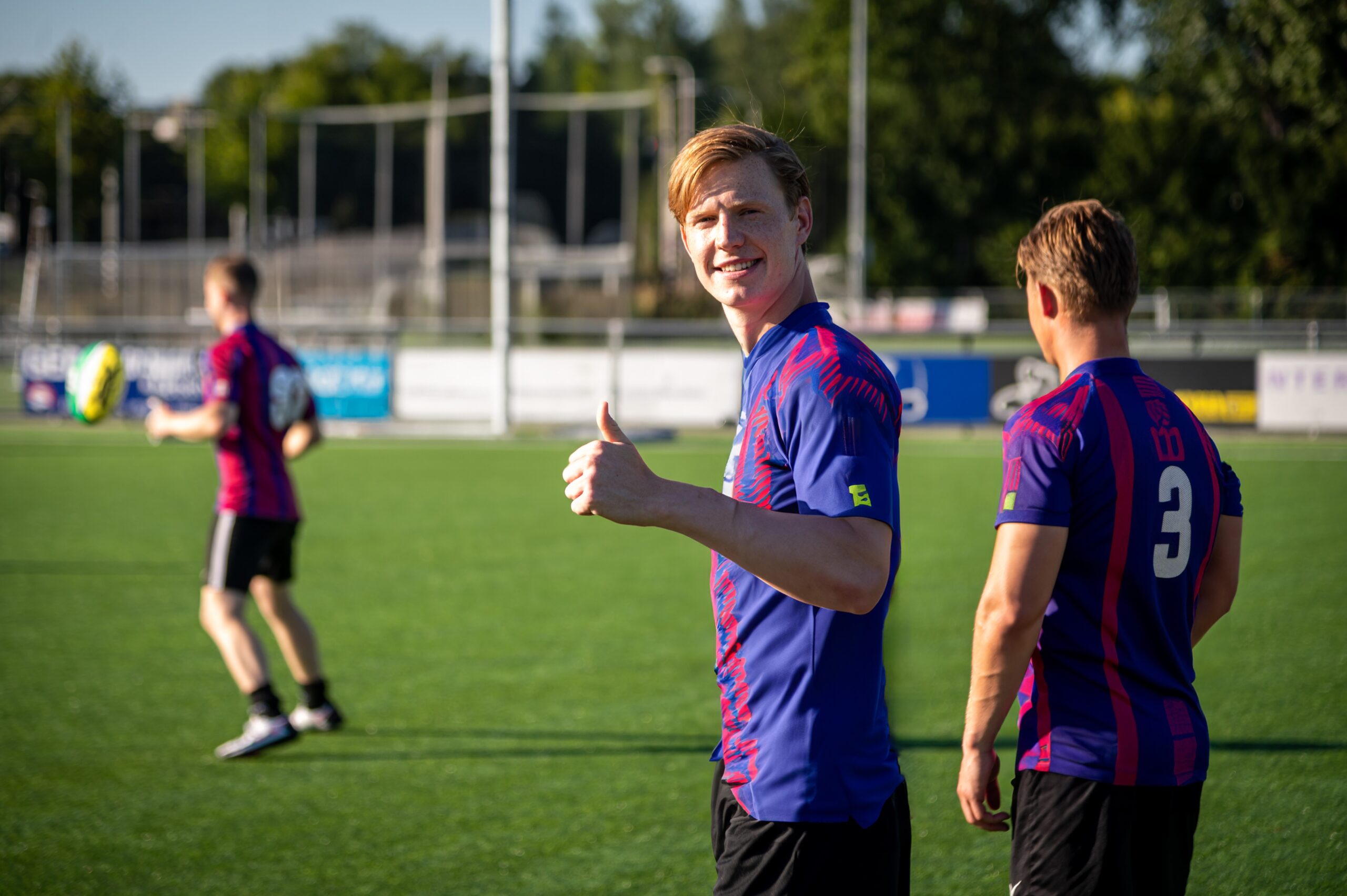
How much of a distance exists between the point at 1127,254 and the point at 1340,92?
603cm

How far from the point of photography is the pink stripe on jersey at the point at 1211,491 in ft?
8.61

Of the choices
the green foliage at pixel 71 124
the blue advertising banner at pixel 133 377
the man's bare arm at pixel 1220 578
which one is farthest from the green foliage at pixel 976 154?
the man's bare arm at pixel 1220 578

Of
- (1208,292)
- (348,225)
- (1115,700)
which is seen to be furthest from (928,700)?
(348,225)

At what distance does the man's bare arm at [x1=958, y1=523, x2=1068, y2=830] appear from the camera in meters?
2.49

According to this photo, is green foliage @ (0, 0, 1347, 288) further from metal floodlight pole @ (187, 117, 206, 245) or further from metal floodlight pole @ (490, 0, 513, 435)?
metal floodlight pole @ (490, 0, 513, 435)

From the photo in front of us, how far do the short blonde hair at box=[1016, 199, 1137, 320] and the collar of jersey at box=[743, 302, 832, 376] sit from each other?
0.66 meters

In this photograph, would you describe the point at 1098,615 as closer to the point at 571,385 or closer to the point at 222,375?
the point at 222,375

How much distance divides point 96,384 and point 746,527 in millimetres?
6156

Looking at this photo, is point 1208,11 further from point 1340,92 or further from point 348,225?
point 348,225

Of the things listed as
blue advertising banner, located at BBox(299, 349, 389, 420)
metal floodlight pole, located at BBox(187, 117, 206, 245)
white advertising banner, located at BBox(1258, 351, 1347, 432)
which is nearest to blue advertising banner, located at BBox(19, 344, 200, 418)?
blue advertising banner, located at BBox(299, 349, 389, 420)

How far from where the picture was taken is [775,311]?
7.69 ft

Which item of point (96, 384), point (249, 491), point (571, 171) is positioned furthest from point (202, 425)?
point (571, 171)

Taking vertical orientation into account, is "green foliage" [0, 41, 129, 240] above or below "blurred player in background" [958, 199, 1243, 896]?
above

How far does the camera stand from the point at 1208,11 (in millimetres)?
8352
